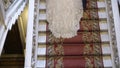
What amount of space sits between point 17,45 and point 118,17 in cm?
339

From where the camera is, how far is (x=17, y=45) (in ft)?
18.7

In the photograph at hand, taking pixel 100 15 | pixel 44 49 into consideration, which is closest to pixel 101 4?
pixel 100 15

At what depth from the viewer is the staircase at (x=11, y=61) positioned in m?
5.77

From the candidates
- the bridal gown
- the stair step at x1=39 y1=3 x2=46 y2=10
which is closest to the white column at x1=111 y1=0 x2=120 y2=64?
the bridal gown

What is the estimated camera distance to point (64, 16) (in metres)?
3.01

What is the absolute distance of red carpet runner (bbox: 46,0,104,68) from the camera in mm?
2594

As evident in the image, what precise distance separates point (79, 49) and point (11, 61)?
3.49 meters

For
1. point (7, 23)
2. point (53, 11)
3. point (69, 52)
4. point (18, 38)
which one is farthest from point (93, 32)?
point (18, 38)

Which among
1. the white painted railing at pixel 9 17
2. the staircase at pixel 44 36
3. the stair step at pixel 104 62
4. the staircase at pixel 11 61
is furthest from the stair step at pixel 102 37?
the staircase at pixel 11 61

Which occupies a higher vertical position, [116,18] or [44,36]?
[116,18]

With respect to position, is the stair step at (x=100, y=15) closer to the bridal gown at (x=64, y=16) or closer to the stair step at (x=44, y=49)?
the bridal gown at (x=64, y=16)

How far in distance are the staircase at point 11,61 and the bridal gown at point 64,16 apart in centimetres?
297

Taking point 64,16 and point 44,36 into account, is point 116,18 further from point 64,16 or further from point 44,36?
point 44,36

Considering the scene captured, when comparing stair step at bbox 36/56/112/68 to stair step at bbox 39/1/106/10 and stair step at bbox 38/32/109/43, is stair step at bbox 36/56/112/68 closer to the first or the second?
stair step at bbox 38/32/109/43
